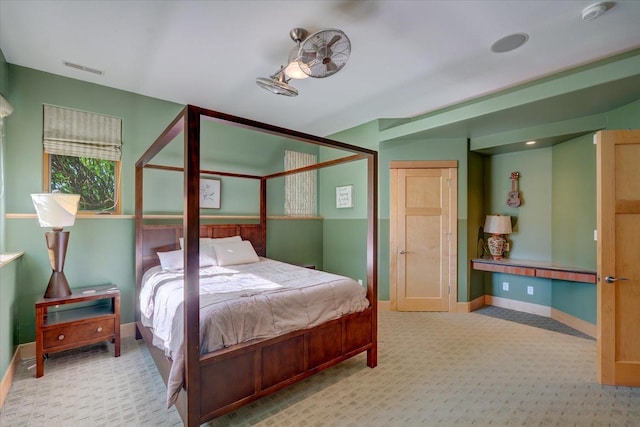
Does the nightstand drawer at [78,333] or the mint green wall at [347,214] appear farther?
the mint green wall at [347,214]

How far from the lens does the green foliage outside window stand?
10.1ft

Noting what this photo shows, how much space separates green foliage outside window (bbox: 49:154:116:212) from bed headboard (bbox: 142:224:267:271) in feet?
1.74

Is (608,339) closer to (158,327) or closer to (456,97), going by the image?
(456,97)

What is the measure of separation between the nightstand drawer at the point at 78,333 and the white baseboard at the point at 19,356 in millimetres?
276

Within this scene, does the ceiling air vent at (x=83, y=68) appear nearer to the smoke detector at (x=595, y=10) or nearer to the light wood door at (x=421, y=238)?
the light wood door at (x=421, y=238)

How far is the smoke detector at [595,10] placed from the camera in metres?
1.90

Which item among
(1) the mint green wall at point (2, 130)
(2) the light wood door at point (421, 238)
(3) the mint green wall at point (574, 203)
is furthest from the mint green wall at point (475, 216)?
(1) the mint green wall at point (2, 130)

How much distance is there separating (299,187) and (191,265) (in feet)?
11.9

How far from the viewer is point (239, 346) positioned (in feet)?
5.97

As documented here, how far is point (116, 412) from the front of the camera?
201 centimetres

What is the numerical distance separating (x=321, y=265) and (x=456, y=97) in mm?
3403

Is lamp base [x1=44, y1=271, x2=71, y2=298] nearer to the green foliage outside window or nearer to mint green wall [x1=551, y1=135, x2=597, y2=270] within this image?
the green foliage outside window

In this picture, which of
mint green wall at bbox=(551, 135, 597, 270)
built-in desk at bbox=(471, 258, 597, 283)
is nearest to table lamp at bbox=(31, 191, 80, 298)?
built-in desk at bbox=(471, 258, 597, 283)

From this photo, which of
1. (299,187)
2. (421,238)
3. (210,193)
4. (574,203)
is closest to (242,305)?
(210,193)
